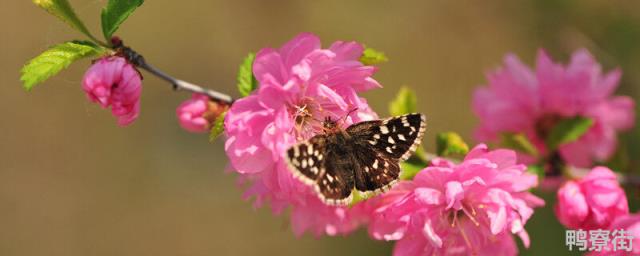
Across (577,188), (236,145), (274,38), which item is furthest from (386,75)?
(236,145)

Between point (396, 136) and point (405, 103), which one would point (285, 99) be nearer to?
point (396, 136)

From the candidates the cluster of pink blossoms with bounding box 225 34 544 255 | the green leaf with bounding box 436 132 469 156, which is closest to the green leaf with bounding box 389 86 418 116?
the green leaf with bounding box 436 132 469 156

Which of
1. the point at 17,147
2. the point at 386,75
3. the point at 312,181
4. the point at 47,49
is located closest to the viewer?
the point at 312,181

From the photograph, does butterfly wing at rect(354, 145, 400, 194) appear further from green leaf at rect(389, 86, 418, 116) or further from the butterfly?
green leaf at rect(389, 86, 418, 116)

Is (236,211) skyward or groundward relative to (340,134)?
groundward

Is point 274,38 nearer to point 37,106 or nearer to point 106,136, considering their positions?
point 106,136

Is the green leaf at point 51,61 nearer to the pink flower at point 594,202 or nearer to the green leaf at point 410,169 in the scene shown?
the green leaf at point 410,169

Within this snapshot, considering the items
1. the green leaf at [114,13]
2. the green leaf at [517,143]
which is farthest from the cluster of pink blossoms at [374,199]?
the green leaf at [517,143]
